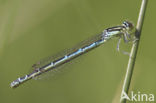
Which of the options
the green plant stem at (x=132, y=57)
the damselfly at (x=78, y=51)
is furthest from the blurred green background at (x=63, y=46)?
the green plant stem at (x=132, y=57)

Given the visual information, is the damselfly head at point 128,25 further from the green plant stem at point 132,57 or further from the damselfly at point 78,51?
the green plant stem at point 132,57

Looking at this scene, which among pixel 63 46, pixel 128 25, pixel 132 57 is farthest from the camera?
pixel 63 46

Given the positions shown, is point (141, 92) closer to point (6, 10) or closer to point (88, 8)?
point (88, 8)

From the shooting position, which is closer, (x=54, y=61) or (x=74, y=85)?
(x=74, y=85)

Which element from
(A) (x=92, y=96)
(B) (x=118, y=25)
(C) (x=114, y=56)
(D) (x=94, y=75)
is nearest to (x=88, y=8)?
(B) (x=118, y=25)

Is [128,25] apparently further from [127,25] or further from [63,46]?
[63,46]

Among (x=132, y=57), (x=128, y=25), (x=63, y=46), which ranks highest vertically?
(x=63, y=46)

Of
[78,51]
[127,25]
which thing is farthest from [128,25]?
[78,51]
